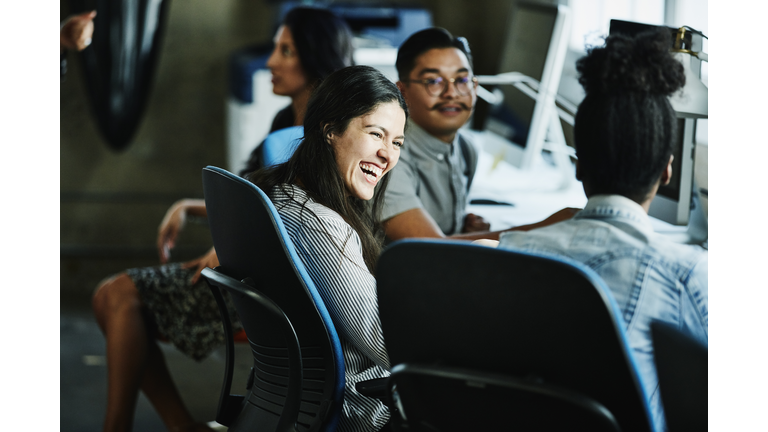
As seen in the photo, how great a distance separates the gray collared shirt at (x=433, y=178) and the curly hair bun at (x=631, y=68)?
62cm

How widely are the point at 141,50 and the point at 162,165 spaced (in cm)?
76

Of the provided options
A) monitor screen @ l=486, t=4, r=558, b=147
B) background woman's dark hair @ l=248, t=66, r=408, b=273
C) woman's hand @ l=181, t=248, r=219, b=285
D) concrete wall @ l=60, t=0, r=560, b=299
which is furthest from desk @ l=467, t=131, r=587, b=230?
concrete wall @ l=60, t=0, r=560, b=299

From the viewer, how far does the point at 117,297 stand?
6.08 feet

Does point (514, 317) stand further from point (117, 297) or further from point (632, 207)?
point (117, 297)

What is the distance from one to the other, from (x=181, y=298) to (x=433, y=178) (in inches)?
28.9

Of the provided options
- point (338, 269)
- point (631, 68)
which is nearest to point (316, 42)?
point (338, 269)

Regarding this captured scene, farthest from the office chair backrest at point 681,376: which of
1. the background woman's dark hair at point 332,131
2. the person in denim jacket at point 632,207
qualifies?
the background woman's dark hair at point 332,131

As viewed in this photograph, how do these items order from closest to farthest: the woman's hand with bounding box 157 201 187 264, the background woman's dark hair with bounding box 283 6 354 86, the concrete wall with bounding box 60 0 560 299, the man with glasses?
the man with glasses, the background woman's dark hair with bounding box 283 6 354 86, the woman's hand with bounding box 157 201 187 264, the concrete wall with bounding box 60 0 560 299

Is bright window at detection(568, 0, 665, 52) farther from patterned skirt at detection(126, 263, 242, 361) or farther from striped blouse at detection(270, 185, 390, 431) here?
patterned skirt at detection(126, 263, 242, 361)

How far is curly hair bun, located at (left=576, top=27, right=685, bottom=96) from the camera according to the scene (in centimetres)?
97

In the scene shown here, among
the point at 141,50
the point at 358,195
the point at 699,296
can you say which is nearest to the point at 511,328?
the point at 699,296

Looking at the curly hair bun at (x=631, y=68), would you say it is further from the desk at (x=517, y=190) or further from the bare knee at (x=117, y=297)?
the bare knee at (x=117, y=297)

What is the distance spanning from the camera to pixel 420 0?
13.2 ft

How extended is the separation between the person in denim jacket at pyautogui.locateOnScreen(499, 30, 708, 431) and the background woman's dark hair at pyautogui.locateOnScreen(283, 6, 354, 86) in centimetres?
96
